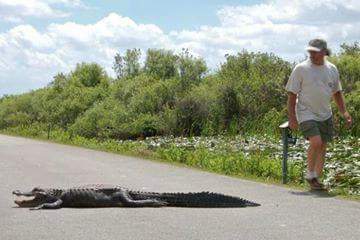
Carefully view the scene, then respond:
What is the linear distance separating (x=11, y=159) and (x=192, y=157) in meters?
4.69

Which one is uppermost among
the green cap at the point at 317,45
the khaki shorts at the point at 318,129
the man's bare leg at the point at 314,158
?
the green cap at the point at 317,45

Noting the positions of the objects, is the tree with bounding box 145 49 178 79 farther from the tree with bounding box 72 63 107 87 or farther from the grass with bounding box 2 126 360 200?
the grass with bounding box 2 126 360 200

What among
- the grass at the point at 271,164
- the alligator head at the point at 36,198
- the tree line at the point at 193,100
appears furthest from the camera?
the tree line at the point at 193,100

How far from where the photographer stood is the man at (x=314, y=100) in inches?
424

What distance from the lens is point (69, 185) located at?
12.2 m

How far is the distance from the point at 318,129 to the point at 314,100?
46cm

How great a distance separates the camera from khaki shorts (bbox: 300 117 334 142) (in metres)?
10.8

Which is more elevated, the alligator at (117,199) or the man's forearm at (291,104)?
the man's forearm at (291,104)

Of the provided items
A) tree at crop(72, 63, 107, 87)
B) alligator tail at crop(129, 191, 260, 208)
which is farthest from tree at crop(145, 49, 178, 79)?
alligator tail at crop(129, 191, 260, 208)

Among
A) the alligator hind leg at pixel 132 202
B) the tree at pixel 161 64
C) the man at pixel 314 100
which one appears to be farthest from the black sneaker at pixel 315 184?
the tree at pixel 161 64

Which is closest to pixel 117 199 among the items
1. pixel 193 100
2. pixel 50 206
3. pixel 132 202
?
pixel 132 202

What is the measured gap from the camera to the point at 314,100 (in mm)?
10898

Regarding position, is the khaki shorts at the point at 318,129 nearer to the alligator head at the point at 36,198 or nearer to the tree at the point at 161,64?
the alligator head at the point at 36,198

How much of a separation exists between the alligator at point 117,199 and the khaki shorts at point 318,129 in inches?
75.3
